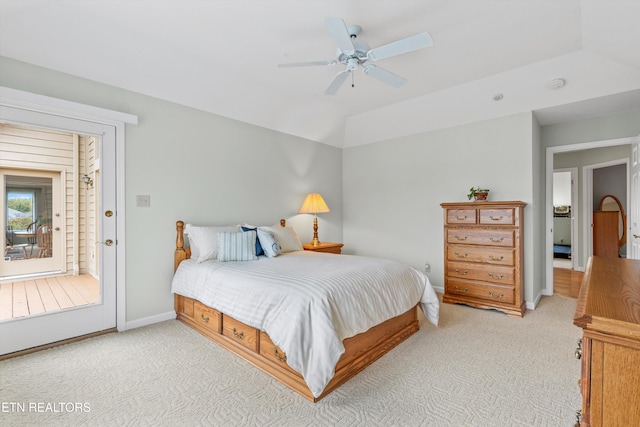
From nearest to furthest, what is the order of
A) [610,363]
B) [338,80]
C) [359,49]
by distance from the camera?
1. [610,363]
2. [359,49]
3. [338,80]

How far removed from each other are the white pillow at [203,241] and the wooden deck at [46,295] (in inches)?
36.6

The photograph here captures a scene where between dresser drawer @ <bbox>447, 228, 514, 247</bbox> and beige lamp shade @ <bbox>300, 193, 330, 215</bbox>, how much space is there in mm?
1846

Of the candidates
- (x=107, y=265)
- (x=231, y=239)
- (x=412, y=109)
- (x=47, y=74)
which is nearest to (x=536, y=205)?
(x=412, y=109)

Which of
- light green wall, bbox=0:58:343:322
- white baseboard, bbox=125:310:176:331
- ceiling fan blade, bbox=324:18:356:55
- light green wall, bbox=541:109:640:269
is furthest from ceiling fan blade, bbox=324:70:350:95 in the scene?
light green wall, bbox=541:109:640:269

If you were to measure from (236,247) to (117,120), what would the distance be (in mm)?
1696

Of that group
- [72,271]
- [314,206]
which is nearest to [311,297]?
[72,271]

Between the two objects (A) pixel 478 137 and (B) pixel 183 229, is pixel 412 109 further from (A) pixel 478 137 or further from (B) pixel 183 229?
(B) pixel 183 229

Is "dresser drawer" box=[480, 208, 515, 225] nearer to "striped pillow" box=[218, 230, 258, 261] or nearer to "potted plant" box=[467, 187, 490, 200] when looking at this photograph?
"potted plant" box=[467, 187, 490, 200]

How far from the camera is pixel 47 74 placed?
2658mm

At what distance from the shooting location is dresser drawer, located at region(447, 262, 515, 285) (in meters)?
3.52

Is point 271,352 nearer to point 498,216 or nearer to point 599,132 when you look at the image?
point 498,216

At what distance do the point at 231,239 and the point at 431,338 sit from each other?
2.17 metres

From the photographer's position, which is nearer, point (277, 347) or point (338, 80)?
point (277, 347)

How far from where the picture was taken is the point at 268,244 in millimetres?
3396
